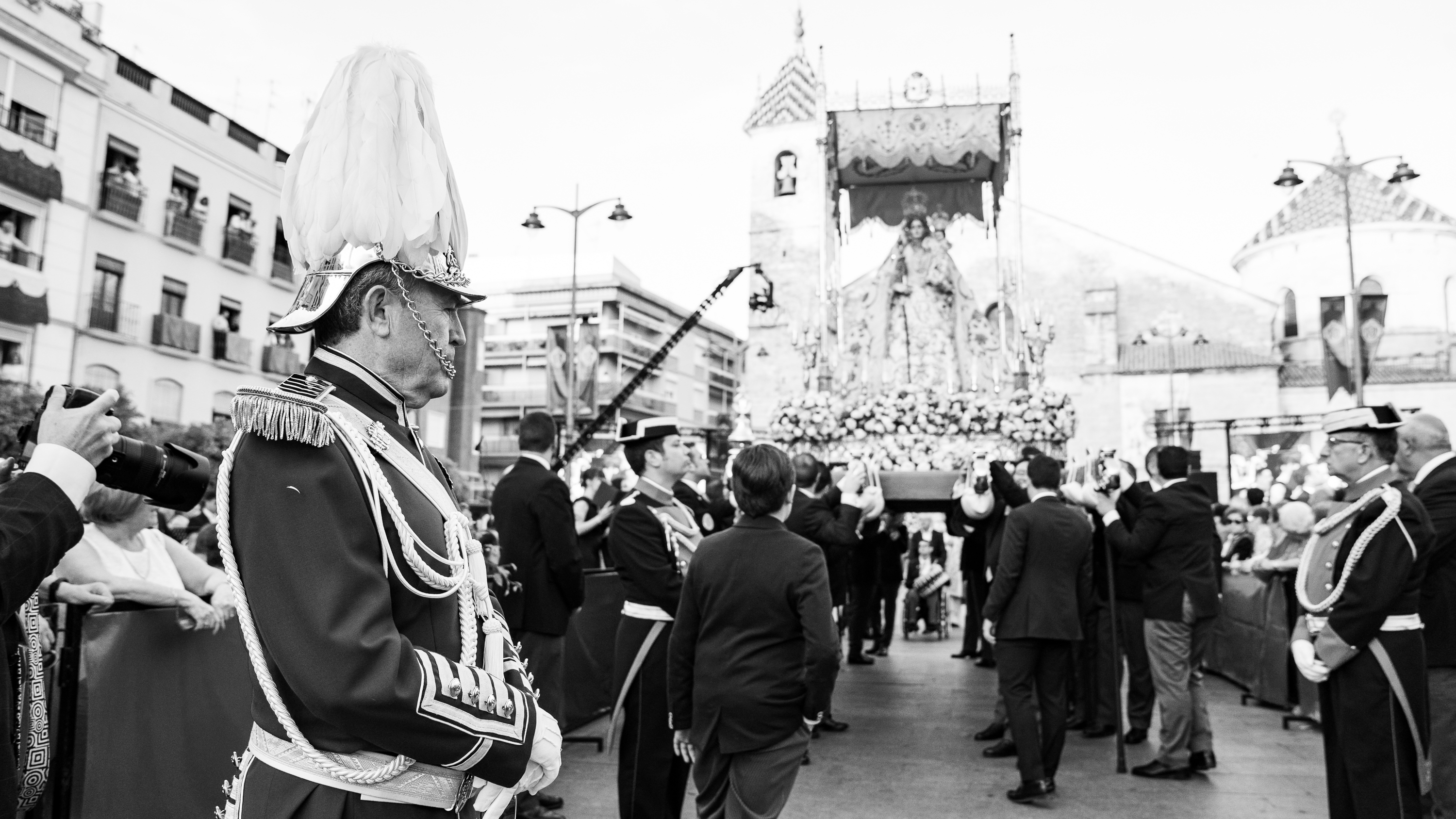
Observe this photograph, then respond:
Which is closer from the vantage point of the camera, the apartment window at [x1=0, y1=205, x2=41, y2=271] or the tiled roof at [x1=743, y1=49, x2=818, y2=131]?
the apartment window at [x1=0, y1=205, x2=41, y2=271]

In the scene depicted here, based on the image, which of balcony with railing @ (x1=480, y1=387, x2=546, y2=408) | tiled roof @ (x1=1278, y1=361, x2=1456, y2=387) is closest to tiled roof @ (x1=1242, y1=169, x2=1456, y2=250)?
tiled roof @ (x1=1278, y1=361, x2=1456, y2=387)

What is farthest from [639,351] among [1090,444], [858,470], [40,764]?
[40,764]

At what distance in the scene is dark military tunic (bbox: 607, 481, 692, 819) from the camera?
4.81 m

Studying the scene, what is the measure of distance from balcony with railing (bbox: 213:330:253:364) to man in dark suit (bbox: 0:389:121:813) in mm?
24921

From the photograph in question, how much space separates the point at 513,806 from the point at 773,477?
79.2 inches

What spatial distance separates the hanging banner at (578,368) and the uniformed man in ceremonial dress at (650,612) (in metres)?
14.2

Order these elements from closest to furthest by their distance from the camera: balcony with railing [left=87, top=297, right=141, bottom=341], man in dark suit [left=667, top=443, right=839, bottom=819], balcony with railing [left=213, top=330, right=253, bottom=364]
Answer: man in dark suit [left=667, top=443, right=839, bottom=819]
balcony with railing [left=87, top=297, right=141, bottom=341]
balcony with railing [left=213, top=330, right=253, bottom=364]

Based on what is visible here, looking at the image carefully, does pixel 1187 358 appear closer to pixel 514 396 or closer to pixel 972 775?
pixel 972 775

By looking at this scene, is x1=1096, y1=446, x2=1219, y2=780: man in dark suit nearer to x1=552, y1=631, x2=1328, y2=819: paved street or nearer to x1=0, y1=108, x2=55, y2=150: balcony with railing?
x1=552, y1=631, x2=1328, y2=819: paved street

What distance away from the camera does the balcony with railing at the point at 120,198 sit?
2159cm

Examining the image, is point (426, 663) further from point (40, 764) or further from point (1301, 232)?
point (1301, 232)

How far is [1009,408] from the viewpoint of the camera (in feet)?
39.5

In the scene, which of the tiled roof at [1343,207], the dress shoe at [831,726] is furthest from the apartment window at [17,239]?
the tiled roof at [1343,207]

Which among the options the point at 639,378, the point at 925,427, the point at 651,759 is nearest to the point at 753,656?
the point at 651,759
